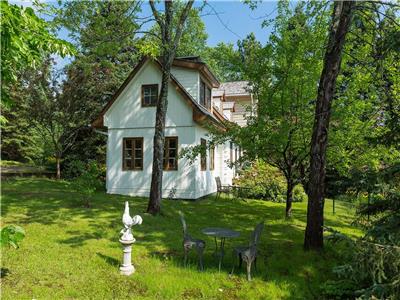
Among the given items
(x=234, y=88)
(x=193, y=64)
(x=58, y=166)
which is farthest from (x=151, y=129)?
(x=234, y=88)

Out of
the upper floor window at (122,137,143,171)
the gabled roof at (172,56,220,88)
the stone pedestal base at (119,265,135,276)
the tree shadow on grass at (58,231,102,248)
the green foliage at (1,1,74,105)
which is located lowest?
the stone pedestal base at (119,265,135,276)

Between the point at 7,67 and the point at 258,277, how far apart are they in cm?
533

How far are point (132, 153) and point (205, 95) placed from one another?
5.04 m

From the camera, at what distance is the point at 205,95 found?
18.2 metres

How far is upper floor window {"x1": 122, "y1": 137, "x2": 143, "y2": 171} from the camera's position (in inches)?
652

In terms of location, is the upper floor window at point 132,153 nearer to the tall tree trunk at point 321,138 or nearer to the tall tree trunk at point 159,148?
the tall tree trunk at point 159,148

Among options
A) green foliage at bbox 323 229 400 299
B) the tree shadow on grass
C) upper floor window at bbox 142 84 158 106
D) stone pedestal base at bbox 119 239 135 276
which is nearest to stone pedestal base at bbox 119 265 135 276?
stone pedestal base at bbox 119 239 135 276

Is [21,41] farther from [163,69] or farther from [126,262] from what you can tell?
[163,69]

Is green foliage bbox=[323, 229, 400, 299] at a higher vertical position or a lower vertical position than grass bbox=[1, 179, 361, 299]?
higher

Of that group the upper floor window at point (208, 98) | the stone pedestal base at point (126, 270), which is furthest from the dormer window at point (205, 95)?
the stone pedestal base at point (126, 270)

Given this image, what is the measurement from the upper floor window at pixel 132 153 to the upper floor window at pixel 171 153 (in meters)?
1.35

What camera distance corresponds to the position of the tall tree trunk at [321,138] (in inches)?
285

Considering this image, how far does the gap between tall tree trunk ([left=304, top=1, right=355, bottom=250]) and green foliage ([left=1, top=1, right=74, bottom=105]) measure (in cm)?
530

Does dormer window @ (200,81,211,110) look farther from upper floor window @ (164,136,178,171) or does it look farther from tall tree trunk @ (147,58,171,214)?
tall tree trunk @ (147,58,171,214)
